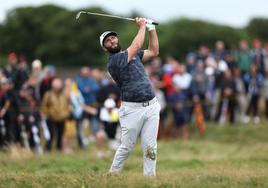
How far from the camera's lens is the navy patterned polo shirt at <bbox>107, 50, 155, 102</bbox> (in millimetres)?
13414

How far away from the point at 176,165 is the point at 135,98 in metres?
5.99

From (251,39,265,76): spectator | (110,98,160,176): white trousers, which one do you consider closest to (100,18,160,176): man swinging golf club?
(110,98,160,176): white trousers

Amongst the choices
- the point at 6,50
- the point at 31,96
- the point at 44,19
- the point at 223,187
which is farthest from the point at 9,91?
the point at 44,19

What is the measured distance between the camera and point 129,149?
1381 cm

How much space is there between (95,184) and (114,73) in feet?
6.85

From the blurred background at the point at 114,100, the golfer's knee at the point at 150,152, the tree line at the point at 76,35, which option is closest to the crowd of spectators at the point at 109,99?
the blurred background at the point at 114,100

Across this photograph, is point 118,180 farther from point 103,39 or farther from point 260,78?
point 260,78

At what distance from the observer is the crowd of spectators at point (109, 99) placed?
78.4ft

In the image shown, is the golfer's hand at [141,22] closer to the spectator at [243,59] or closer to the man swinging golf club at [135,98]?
the man swinging golf club at [135,98]

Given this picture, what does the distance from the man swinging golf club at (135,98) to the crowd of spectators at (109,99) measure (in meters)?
8.65

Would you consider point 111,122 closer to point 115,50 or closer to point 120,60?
point 115,50

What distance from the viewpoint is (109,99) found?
2305cm

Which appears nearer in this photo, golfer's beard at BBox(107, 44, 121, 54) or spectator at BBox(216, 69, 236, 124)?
golfer's beard at BBox(107, 44, 121, 54)

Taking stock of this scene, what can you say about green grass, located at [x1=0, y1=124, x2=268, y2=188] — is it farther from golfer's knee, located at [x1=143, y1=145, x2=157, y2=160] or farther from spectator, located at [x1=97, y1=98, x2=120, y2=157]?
spectator, located at [x1=97, y1=98, x2=120, y2=157]
